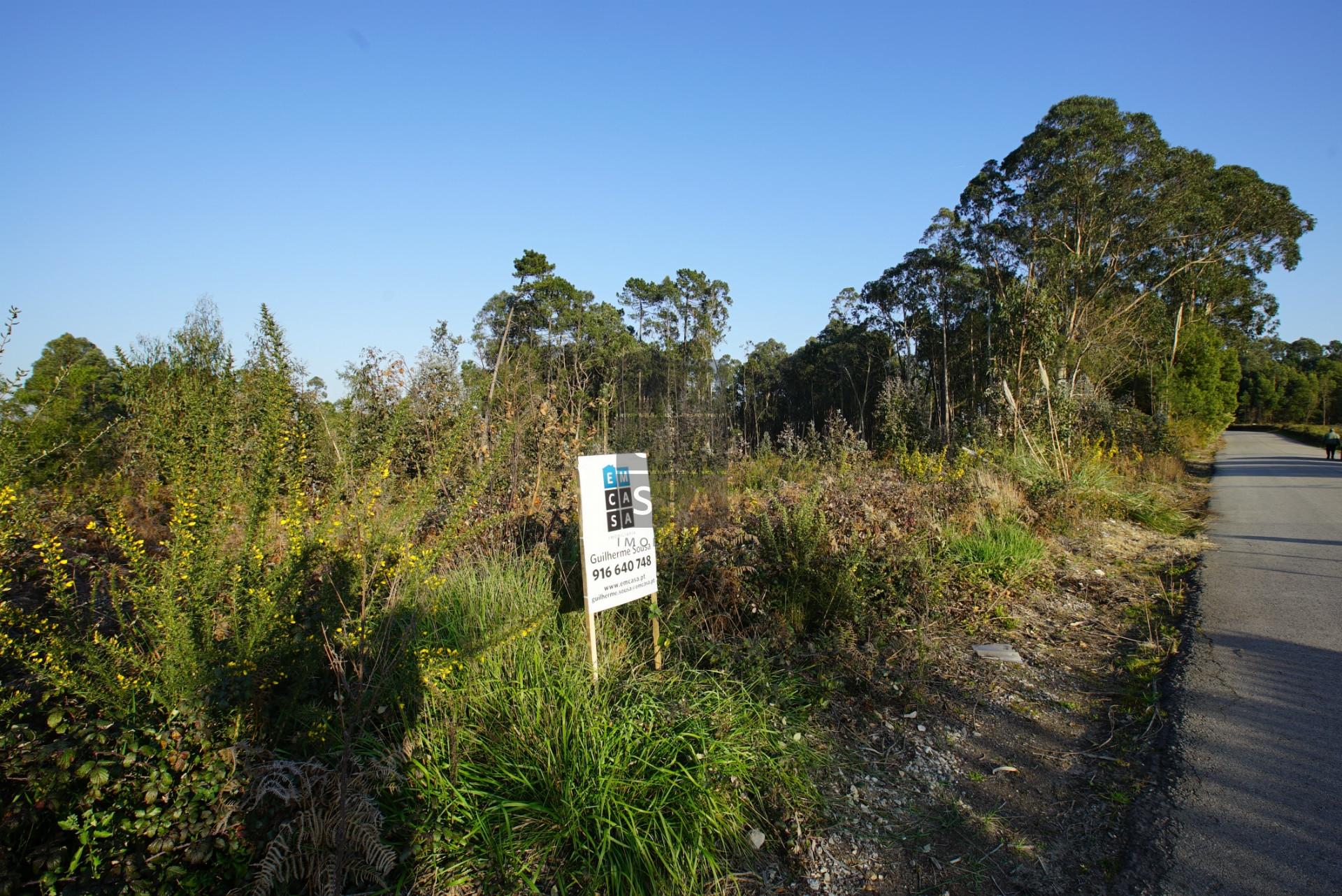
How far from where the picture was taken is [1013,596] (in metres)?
6.67

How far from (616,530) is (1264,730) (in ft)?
12.9

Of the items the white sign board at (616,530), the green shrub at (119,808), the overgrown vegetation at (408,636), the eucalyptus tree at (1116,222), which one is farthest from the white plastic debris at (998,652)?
the eucalyptus tree at (1116,222)

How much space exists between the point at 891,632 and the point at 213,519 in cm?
450

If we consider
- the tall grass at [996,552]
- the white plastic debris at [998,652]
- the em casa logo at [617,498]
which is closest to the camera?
the em casa logo at [617,498]

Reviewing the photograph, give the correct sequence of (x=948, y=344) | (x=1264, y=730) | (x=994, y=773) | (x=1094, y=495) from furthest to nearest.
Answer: (x=948, y=344) < (x=1094, y=495) < (x=1264, y=730) < (x=994, y=773)

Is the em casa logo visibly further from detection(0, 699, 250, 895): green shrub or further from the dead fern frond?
detection(0, 699, 250, 895): green shrub

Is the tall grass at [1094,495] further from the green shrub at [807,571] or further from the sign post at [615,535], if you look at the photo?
the sign post at [615,535]

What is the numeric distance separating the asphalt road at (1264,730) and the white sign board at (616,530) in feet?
9.35

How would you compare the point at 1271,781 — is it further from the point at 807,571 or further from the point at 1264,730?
the point at 807,571

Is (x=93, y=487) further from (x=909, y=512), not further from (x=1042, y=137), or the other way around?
(x=1042, y=137)

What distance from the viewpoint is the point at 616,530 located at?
4312 mm

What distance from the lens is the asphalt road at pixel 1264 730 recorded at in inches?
115

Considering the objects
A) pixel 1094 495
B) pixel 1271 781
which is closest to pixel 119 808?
pixel 1271 781

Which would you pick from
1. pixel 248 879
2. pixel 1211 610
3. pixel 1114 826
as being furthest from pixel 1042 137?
pixel 248 879
